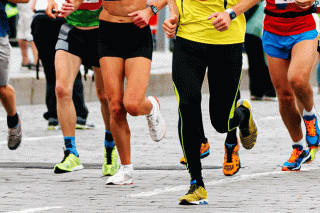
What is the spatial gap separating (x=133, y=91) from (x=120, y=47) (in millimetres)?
360

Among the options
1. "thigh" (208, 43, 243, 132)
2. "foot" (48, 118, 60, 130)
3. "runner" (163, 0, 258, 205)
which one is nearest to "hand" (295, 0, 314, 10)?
"runner" (163, 0, 258, 205)

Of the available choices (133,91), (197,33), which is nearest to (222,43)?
(197,33)

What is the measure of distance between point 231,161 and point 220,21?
1601 millimetres

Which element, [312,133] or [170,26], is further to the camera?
[312,133]

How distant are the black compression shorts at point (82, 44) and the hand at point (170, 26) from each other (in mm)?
1489

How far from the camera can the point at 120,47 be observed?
6871 millimetres

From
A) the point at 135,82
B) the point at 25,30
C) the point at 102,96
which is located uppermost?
the point at 135,82

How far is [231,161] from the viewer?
7.31m

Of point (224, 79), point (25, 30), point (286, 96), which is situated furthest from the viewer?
point (25, 30)

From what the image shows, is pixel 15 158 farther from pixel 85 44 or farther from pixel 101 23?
pixel 101 23

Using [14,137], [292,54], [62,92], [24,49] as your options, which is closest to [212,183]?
[292,54]

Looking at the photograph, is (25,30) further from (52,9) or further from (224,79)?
(224,79)

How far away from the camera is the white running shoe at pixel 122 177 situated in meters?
6.92

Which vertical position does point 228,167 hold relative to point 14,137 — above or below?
above
